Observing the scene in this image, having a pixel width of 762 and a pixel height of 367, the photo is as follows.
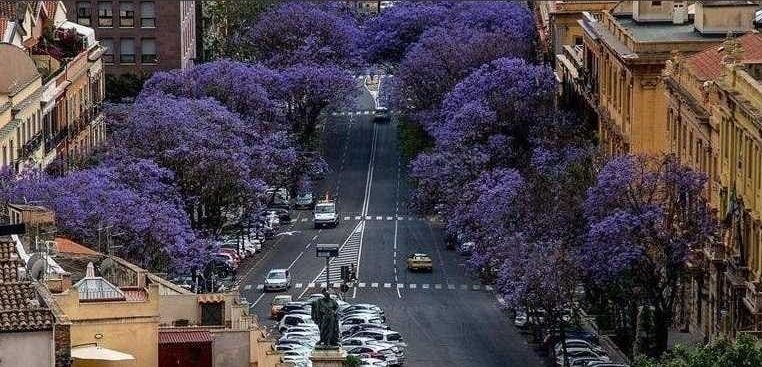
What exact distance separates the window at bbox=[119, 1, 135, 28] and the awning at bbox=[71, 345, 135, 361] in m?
124

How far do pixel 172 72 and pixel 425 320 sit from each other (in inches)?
2055

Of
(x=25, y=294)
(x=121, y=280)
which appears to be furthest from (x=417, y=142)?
(x=25, y=294)

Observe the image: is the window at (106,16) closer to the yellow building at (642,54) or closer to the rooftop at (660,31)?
the yellow building at (642,54)

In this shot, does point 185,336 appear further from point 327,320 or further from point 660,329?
point 660,329

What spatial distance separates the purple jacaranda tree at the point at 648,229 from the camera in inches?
4176

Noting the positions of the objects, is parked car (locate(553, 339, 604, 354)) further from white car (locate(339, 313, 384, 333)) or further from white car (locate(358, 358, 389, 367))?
white car (locate(339, 313, 384, 333))

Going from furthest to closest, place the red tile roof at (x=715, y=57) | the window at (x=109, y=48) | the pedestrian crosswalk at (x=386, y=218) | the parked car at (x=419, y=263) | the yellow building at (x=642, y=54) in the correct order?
1. the window at (x=109, y=48)
2. the pedestrian crosswalk at (x=386, y=218)
3. the parked car at (x=419, y=263)
4. the yellow building at (x=642, y=54)
5. the red tile roof at (x=715, y=57)

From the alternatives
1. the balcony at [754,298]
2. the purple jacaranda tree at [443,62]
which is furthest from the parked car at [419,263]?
the balcony at [754,298]

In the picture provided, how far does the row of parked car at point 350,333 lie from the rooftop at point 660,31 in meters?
19.2

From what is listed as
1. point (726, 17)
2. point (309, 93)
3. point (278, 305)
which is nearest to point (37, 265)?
point (278, 305)

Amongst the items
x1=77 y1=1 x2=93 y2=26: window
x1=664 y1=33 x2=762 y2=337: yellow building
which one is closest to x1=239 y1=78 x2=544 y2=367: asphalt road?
x1=664 y1=33 x2=762 y2=337: yellow building

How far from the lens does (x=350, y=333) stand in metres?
117

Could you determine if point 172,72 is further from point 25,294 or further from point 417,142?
point 25,294

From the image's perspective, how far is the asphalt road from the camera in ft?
383
